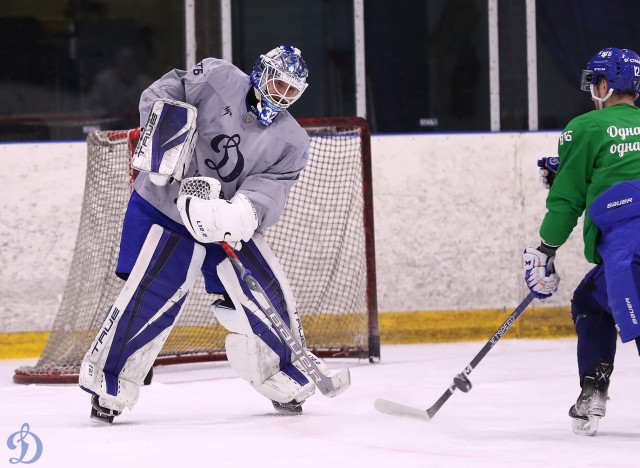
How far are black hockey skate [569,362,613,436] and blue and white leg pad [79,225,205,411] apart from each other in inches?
43.1

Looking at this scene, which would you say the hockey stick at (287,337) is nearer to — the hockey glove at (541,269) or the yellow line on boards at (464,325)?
the hockey glove at (541,269)

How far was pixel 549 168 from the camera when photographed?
3.40 metres

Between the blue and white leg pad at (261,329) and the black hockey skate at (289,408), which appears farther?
the black hockey skate at (289,408)

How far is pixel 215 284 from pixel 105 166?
137cm

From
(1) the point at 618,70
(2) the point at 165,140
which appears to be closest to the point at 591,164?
(1) the point at 618,70

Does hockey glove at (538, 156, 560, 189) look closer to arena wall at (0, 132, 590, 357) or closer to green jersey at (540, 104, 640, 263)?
green jersey at (540, 104, 640, 263)

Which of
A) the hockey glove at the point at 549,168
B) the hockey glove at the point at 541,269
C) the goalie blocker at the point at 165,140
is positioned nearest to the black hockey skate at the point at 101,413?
the goalie blocker at the point at 165,140

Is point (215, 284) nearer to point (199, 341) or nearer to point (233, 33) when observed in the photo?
point (199, 341)

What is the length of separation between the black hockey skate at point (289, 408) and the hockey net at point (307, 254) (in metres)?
1.32

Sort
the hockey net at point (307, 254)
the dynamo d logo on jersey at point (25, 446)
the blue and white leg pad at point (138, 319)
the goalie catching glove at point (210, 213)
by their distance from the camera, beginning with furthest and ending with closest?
the hockey net at point (307, 254)
the blue and white leg pad at point (138, 319)
the goalie catching glove at point (210, 213)
the dynamo d logo on jersey at point (25, 446)

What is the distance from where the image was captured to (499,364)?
16.4ft

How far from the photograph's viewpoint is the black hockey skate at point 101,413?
3.49 meters

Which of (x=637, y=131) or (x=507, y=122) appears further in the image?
(x=507, y=122)

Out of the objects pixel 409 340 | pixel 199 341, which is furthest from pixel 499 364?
pixel 199 341
